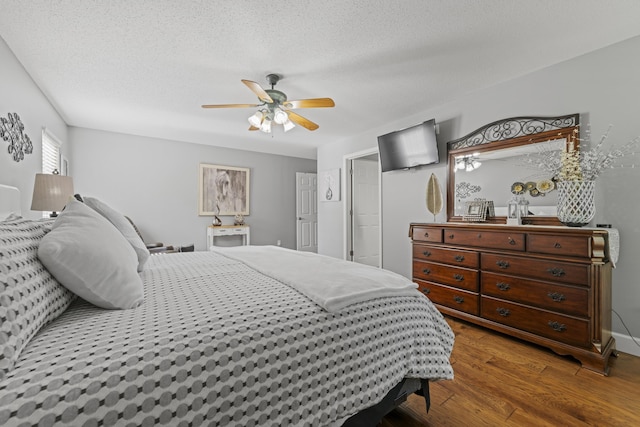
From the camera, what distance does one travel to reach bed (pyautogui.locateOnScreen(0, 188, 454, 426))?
1.94ft

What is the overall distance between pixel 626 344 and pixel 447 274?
1.30m

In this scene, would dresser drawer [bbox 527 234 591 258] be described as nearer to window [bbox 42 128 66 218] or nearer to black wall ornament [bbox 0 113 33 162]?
black wall ornament [bbox 0 113 33 162]

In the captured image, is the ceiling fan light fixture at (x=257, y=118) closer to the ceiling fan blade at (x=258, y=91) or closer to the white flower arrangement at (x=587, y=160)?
the ceiling fan blade at (x=258, y=91)

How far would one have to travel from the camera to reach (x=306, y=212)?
637cm

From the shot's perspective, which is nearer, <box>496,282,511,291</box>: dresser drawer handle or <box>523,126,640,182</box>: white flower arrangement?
<box>523,126,640,182</box>: white flower arrangement

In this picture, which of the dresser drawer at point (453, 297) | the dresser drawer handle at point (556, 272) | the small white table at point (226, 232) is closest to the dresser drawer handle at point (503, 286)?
the dresser drawer at point (453, 297)

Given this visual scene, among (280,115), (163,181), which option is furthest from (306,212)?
(280,115)

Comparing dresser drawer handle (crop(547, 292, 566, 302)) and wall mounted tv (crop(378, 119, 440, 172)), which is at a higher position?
wall mounted tv (crop(378, 119, 440, 172))

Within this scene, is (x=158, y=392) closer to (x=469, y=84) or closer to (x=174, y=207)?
(x=469, y=84)

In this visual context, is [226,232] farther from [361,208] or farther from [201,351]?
[201,351]

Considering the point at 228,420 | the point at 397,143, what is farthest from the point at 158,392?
the point at 397,143

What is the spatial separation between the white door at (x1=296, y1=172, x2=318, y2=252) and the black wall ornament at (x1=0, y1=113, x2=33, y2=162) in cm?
440

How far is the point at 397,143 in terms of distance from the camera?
12.0 feet

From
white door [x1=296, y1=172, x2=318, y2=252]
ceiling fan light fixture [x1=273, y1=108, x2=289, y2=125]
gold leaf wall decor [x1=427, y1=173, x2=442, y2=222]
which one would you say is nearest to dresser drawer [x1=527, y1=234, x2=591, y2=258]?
gold leaf wall decor [x1=427, y1=173, x2=442, y2=222]
